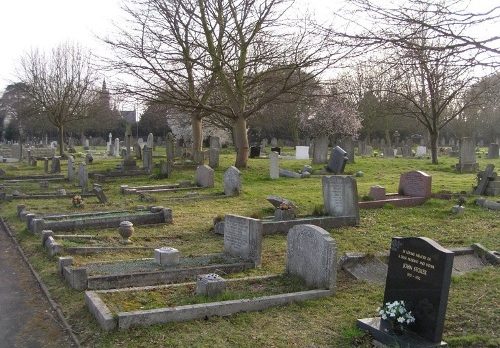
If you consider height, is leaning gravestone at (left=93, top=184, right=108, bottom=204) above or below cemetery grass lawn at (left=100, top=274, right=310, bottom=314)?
above

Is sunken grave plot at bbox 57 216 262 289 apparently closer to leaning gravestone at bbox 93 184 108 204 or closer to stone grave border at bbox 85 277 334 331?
stone grave border at bbox 85 277 334 331

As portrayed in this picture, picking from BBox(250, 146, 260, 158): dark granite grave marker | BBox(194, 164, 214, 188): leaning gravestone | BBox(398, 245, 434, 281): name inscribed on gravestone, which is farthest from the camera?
BBox(250, 146, 260, 158): dark granite grave marker

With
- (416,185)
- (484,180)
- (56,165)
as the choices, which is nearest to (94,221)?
(416,185)

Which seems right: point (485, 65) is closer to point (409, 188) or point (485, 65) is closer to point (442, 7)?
point (442, 7)

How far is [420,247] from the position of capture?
585cm

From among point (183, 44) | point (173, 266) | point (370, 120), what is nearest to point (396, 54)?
point (173, 266)

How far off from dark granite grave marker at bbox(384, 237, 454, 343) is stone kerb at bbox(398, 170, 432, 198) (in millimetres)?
10070

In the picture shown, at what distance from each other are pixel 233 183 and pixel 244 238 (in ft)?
28.0

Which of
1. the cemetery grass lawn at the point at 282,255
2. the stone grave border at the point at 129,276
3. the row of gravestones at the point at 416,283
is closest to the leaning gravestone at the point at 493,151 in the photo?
the cemetery grass lawn at the point at 282,255

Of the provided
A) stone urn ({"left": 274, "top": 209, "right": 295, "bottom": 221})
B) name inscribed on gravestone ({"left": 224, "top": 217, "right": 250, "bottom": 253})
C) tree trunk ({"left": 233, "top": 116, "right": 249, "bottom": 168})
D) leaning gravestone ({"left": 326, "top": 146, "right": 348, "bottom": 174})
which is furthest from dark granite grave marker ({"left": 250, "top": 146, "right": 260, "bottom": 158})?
name inscribed on gravestone ({"left": 224, "top": 217, "right": 250, "bottom": 253})

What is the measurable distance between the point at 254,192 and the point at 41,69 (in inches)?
1109

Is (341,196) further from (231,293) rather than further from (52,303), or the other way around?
(52,303)

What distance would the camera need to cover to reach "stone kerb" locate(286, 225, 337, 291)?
24.1ft

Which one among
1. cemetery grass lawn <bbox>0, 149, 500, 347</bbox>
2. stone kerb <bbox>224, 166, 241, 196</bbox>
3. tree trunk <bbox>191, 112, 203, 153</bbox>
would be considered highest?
tree trunk <bbox>191, 112, 203, 153</bbox>
